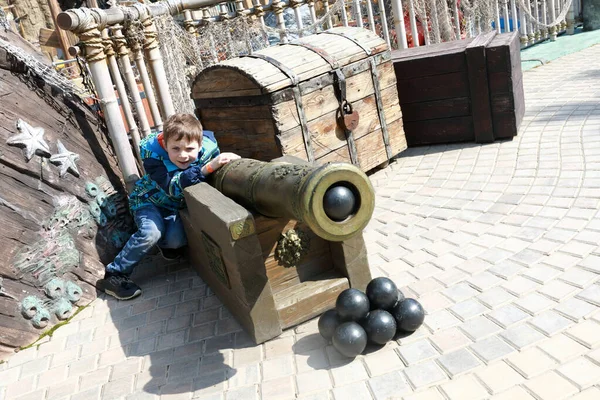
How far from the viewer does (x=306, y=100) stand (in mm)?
4699

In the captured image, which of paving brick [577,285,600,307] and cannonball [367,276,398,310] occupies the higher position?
cannonball [367,276,398,310]

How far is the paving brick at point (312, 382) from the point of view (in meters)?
2.55

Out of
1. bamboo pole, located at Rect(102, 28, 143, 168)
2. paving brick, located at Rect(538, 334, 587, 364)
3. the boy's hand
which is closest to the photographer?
paving brick, located at Rect(538, 334, 587, 364)

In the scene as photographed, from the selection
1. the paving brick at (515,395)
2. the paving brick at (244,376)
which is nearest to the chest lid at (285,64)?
the paving brick at (244,376)

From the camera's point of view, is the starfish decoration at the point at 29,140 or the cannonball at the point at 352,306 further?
the starfish decoration at the point at 29,140

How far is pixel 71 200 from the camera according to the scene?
13.0 ft

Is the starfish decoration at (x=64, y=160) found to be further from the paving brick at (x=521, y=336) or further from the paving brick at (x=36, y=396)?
the paving brick at (x=521, y=336)

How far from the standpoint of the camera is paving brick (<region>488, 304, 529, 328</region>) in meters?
2.73

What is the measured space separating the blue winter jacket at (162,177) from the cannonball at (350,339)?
1486 mm

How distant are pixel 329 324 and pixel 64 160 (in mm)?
2385

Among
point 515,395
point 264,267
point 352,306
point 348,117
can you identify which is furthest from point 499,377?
point 348,117

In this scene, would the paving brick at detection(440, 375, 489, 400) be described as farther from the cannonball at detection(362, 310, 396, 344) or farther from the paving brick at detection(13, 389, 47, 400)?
the paving brick at detection(13, 389, 47, 400)

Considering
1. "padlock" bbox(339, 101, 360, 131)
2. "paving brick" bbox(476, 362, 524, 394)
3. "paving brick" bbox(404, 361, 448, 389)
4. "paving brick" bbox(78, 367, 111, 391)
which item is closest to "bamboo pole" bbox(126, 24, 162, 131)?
"padlock" bbox(339, 101, 360, 131)

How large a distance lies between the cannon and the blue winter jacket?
0.31 m
